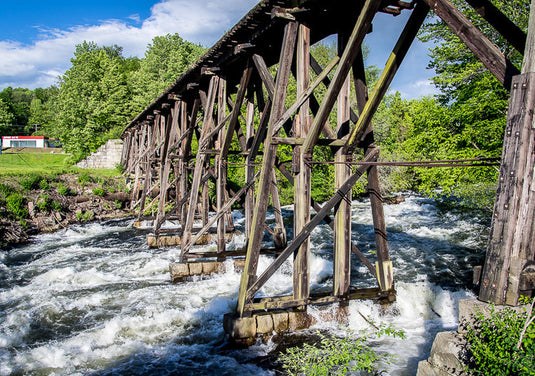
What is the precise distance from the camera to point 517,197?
2717 mm

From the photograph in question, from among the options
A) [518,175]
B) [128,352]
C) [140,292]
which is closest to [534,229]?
[518,175]

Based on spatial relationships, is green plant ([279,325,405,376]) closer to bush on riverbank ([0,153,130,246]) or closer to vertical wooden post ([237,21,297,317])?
vertical wooden post ([237,21,297,317])

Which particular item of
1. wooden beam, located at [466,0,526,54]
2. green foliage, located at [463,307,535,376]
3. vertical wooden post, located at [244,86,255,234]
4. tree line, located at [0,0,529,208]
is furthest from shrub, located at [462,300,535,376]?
tree line, located at [0,0,529,208]

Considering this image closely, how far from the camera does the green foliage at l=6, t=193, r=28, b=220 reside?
1306cm

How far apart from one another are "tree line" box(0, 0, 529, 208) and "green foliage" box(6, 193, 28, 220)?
28.0ft

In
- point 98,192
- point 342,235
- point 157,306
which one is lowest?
point 157,306

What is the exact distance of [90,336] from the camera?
5109mm

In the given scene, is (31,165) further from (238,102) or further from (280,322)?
(280,322)

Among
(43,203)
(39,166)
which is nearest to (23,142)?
(39,166)

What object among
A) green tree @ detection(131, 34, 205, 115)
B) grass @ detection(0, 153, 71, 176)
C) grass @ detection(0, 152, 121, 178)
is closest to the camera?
grass @ detection(0, 153, 71, 176)

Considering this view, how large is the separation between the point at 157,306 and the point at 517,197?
16.5 ft

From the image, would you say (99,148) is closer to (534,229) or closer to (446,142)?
(446,142)

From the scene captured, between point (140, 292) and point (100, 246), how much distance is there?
493 cm

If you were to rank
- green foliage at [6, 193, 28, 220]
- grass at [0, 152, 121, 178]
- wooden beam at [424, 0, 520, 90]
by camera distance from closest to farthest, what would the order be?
wooden beam at [424, 0, 520, 90] < green foliage at [6, 193, 28, 220] < grass at [0, 152, 121, 178]
